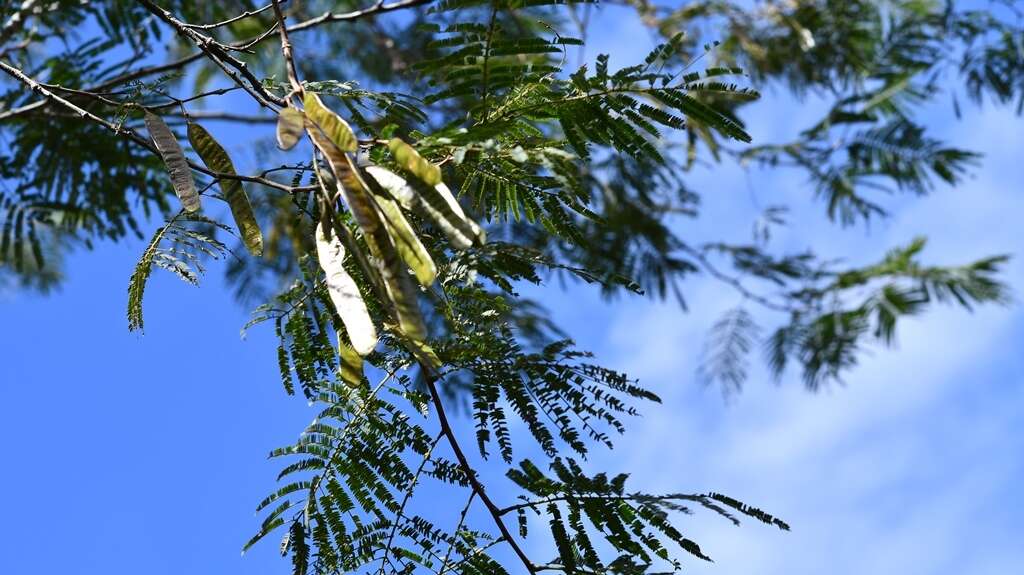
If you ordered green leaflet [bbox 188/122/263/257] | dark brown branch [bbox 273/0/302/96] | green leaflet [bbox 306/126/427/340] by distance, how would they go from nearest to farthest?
1. green leaflet [bbox 306/126/427/340]
2. dark brown branch [bbox 273/0/302/96]
3. green leaflet [bbox 188/122/263/257]

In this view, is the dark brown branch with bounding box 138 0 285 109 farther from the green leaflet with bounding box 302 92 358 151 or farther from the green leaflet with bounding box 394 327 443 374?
the green leaflet with bounding box 394 327 443 374

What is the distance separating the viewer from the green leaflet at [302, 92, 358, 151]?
1.03m

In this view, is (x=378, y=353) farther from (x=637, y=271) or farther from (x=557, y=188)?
(x=637, y=271)

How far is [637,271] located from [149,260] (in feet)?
14.6

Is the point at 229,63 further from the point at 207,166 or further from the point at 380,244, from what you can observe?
the point at 380,244

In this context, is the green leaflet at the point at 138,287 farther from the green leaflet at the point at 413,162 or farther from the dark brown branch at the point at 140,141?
the green leaflet at the point at 413,162

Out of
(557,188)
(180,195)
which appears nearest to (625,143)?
(557,188)

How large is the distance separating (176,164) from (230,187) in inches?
2.5

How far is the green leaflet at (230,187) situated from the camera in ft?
4.11

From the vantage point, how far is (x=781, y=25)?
18.5 ft

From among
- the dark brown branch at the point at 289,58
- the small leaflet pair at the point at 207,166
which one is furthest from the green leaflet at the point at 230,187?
the dark brown branch at the point at 289,58

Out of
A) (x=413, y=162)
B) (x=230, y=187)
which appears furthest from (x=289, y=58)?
(x=413, y=162)

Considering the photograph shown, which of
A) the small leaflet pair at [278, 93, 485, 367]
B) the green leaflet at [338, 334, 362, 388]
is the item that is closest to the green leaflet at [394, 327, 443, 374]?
the small leaflet pair at [278, 93, 485, 367]

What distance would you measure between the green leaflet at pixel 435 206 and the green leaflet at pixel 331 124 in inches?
1.6
